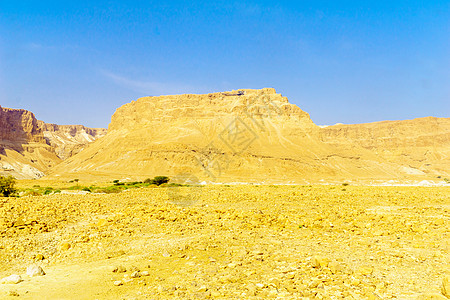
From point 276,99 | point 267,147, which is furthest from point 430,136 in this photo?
point 267,147

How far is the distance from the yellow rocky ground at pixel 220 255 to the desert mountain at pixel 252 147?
63.7 metres

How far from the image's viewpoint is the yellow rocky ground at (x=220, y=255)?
5.46 m

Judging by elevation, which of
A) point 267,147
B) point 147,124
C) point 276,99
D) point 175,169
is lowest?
point 175,169

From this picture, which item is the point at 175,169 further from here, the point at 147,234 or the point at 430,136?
the point at 430,136

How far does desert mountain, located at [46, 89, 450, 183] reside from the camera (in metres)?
94.9

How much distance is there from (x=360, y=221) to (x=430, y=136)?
521 ft

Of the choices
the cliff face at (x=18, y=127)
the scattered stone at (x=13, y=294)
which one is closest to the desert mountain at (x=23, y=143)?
the cliff face at (x=18, y=127)

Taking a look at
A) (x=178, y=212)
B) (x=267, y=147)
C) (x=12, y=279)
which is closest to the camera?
(x=12, y=279)

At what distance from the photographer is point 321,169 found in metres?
100

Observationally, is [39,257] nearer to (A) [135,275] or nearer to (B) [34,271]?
(B) [34,271]

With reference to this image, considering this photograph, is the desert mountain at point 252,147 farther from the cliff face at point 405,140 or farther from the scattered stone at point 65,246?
the scattered stone at point 65,246

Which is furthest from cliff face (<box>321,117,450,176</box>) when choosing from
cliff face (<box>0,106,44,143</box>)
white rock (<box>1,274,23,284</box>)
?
cliff face (<box>0,106,44,143</box>)

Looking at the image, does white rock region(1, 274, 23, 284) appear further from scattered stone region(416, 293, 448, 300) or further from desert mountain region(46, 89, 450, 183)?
desert mountain region(46, 89, 450, 183)

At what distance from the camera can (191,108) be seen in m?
133
